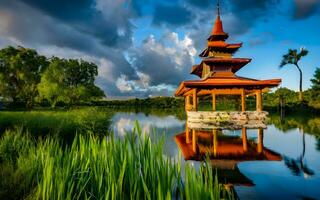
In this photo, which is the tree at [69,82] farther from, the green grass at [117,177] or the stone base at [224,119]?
the green grass at [117,177]

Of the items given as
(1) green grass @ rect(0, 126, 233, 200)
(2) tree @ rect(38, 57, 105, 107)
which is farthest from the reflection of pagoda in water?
(2) tree @ rect(38, 57, 105, 107)

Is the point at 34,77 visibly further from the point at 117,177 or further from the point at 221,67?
the point at 117,177

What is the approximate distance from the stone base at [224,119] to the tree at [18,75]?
1335 inches

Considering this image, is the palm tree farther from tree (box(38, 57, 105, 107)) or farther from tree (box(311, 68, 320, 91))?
tree (box(38, 57, 105, 107))

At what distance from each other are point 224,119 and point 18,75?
3931 centimetres

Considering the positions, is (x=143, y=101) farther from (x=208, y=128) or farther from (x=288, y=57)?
(x=208, y=128)

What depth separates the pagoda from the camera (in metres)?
20.5

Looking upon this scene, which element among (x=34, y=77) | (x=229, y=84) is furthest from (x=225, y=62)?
(x=34, y=77)

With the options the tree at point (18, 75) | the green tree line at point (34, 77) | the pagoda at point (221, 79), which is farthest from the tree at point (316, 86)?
the tree at point (18, 75)

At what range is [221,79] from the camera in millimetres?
22359

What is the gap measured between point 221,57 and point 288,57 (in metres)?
33.8

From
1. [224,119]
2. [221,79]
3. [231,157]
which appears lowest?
[231,157]

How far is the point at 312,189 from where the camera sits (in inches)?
277

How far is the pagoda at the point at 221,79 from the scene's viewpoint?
2052cm
